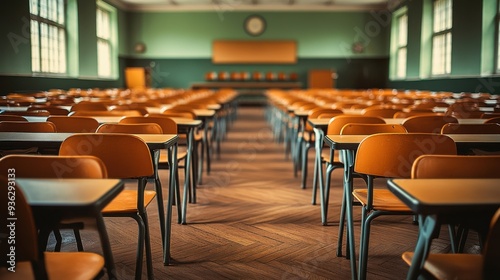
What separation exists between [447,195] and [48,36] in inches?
557

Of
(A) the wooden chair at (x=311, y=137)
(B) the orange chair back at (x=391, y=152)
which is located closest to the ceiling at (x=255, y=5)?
(A) the wooden chair at (x=311, y=137)

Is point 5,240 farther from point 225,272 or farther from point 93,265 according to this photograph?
point 225,272

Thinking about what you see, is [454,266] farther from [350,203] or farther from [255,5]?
[255,5]

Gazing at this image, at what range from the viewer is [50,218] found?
53.9 inches

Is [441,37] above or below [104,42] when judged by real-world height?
below

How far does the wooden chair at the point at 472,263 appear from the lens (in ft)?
4.00

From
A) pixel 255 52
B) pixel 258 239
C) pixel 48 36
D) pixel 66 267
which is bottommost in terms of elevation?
pixel 258 239

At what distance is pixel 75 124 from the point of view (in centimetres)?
333

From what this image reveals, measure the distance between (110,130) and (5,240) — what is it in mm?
1567

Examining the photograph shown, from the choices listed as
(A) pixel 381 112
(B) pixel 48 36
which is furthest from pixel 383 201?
(B) pixel 48 36

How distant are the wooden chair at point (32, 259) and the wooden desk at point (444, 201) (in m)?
0.95

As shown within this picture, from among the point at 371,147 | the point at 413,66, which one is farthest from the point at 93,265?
the point at 413,66

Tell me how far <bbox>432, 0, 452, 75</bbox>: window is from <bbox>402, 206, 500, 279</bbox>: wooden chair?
13041mm

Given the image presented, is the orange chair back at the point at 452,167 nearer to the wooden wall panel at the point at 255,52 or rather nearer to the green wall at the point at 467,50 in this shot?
the green wall at the point at 467,50
